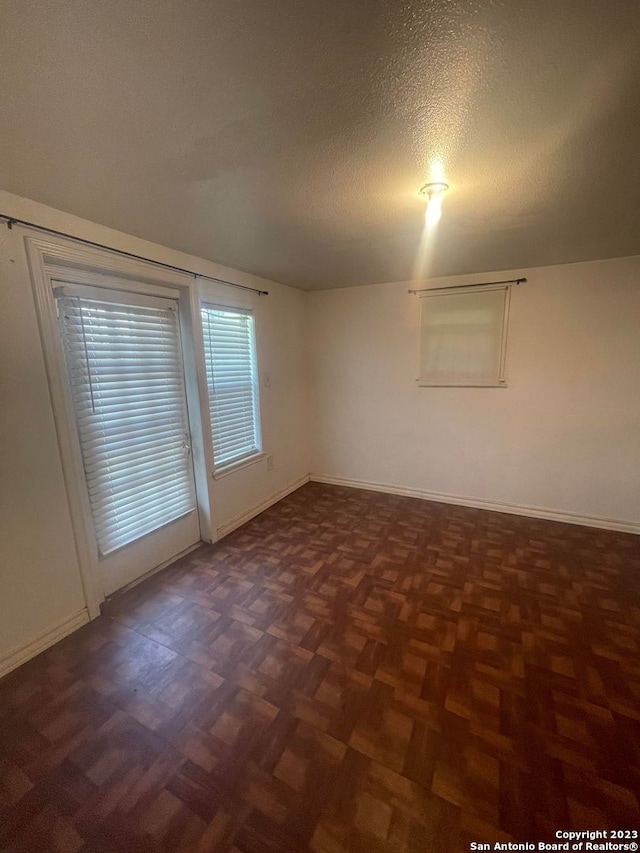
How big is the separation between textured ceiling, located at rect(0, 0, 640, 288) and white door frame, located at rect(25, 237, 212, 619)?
24cm

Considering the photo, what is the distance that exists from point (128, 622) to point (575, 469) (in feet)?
12.5

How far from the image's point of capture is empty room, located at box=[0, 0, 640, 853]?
3.25ft

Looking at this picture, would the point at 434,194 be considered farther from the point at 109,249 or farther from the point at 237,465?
the point at 237,465

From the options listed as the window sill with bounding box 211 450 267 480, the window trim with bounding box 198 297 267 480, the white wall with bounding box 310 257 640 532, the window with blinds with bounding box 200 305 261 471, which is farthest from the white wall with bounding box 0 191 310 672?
the white wall with bounding box 310 257 640 532

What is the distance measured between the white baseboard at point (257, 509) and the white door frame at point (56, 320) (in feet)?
3.50

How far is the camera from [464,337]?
340 cm

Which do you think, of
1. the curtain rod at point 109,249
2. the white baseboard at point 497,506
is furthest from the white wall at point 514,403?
the curtain rod at point 109,249

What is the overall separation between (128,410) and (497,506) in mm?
3500

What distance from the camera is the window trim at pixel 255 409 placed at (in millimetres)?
2826

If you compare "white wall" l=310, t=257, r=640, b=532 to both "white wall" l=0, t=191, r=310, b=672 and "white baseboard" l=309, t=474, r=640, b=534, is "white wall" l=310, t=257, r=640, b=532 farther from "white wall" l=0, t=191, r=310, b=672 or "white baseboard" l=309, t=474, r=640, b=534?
"white wall" l=0, t=191, r=310, b=672

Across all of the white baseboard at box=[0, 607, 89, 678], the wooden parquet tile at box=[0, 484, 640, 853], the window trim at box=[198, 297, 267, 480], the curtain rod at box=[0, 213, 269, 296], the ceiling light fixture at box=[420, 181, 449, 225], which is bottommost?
the wooden parquet tile at box=[0, 484, 640, 853]

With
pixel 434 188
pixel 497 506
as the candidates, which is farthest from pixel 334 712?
pixel 497 506

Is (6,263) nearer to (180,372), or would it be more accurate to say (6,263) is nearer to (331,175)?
(180,372)

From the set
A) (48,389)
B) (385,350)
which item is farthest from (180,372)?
(385,350)
